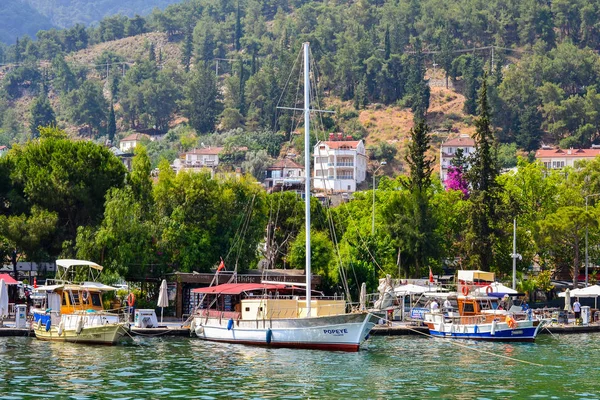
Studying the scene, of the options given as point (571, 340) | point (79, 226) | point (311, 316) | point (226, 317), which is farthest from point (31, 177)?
point (571, 340)

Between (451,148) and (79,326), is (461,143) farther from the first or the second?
(79,326)

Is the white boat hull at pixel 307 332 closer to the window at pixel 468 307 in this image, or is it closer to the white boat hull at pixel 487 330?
the white boat hull at pixel 487 330

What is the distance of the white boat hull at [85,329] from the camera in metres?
58.2

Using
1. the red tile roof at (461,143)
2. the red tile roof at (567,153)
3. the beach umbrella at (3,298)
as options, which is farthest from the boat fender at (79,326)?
the red tile roof at (461,143)

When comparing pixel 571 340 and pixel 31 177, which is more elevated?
pixel 31 177

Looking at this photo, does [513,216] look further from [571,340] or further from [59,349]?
[59,349]

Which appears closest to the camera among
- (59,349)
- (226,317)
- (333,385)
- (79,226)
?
(333,385)

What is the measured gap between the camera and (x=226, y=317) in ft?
207

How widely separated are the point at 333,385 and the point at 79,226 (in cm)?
3750

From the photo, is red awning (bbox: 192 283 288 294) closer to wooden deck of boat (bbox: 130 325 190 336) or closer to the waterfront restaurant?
wooden deck of boat (bbox: 130 325 190 336)

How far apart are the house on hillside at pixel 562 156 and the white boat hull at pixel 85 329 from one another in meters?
137

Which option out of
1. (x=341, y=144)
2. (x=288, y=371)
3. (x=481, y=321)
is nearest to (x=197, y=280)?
(x=481, y=321)

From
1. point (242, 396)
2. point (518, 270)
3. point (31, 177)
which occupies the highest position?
point (31, 177)

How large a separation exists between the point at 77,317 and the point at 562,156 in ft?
467
